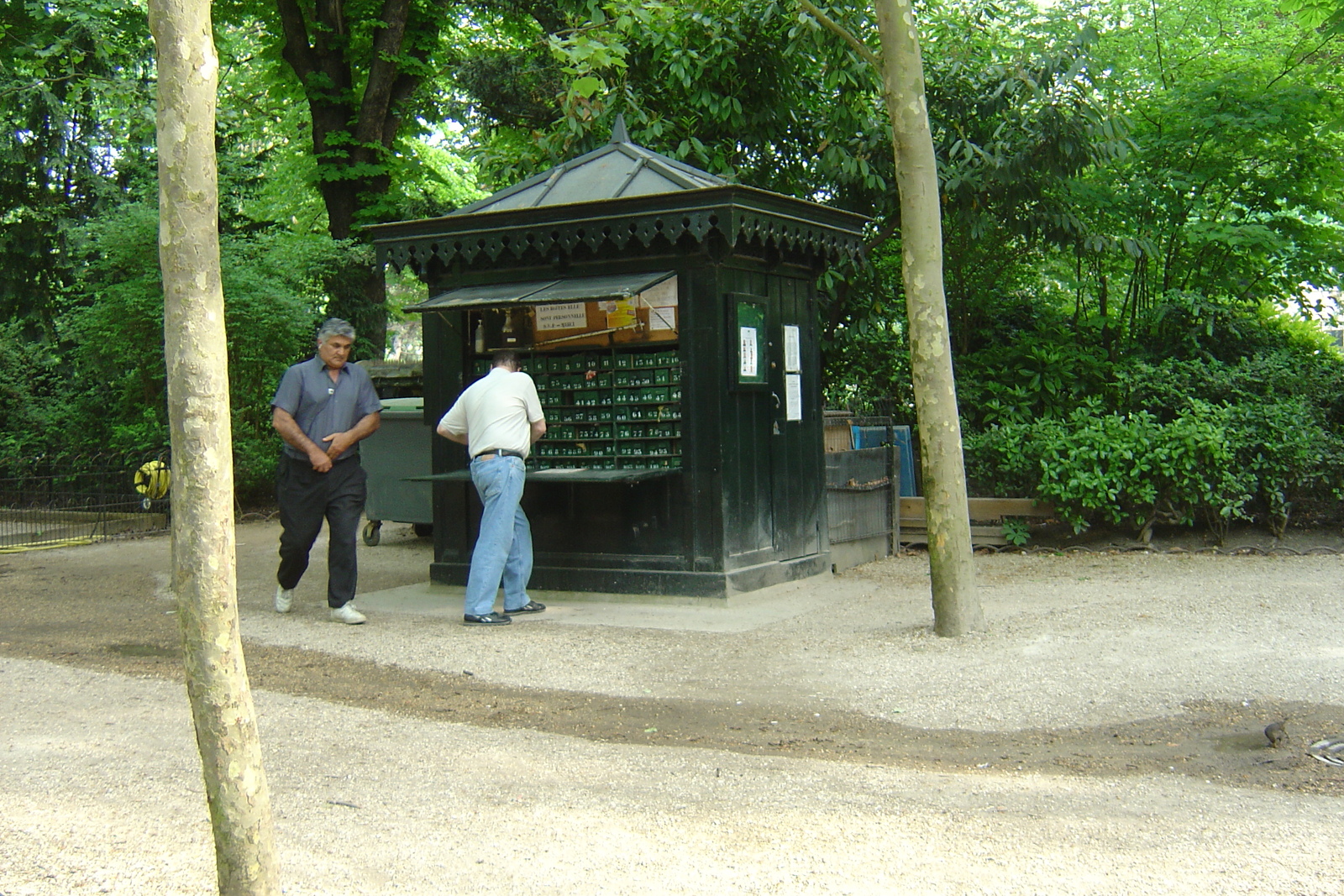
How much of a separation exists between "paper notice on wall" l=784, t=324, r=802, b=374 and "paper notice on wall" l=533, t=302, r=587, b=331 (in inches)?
62.2

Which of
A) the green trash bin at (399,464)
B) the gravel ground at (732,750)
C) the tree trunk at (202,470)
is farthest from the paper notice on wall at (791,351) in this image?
the tree trunk at (202,470)

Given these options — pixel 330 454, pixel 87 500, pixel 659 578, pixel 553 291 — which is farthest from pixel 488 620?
pixel 87 500

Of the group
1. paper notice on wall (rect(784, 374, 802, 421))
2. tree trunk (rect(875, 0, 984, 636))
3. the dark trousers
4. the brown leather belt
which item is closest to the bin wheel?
the dark trousers

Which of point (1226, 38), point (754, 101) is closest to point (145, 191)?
point (754, 101)

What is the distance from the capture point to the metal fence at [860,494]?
1038 cm

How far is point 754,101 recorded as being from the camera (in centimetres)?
1248

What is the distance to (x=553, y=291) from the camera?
873cm

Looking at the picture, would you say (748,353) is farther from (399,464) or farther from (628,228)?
(399,464)

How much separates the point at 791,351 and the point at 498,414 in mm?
2582

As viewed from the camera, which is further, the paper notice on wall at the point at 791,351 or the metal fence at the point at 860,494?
the metal fence at the point at 860,494

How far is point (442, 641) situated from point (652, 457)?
2.18 metres

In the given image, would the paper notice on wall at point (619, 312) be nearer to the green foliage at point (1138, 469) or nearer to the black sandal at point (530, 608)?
the black sandal at point (530, 608)

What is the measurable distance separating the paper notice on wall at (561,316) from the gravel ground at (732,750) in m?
2.24

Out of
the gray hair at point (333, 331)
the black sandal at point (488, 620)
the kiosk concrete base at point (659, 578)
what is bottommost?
the black sandal at point (488, 620)
